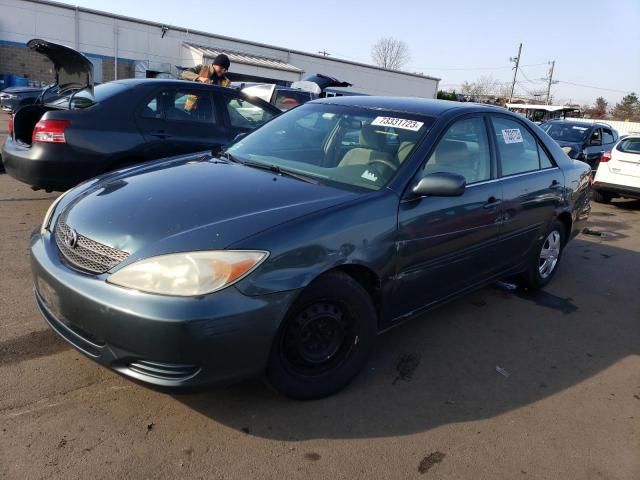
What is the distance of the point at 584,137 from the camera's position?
12.1m

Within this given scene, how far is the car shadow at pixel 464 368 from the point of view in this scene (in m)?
2.62

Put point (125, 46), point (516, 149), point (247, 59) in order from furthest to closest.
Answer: point (247, 59) → point (125, 46) → point (516, 149)

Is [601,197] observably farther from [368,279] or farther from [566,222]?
[368,279]

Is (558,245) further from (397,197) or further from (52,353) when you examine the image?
(52,353)

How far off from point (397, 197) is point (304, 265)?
0.81 meters

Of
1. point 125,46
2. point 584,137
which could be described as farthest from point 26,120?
point 125,46

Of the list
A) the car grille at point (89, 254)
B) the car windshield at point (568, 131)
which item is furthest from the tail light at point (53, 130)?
the car windshield at point (568, 131)

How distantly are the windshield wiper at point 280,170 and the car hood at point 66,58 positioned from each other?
3222 mm

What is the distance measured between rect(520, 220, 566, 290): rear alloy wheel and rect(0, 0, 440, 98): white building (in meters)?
22.2

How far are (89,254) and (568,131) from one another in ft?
41.6

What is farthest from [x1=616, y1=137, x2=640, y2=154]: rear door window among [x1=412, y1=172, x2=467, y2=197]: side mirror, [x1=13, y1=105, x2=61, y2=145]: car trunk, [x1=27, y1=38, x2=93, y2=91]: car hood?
[x1=13, y1=105, x2=61, y2=145]: car trunk

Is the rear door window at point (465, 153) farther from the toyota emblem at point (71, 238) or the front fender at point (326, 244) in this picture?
the toyota emblem at point (71, 238)

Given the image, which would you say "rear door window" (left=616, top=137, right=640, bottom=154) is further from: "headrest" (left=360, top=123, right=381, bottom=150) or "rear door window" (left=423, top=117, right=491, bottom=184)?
"headrest" (left=360, top=123, right=381, bottom=150)

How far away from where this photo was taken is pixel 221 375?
2273 millimetres
